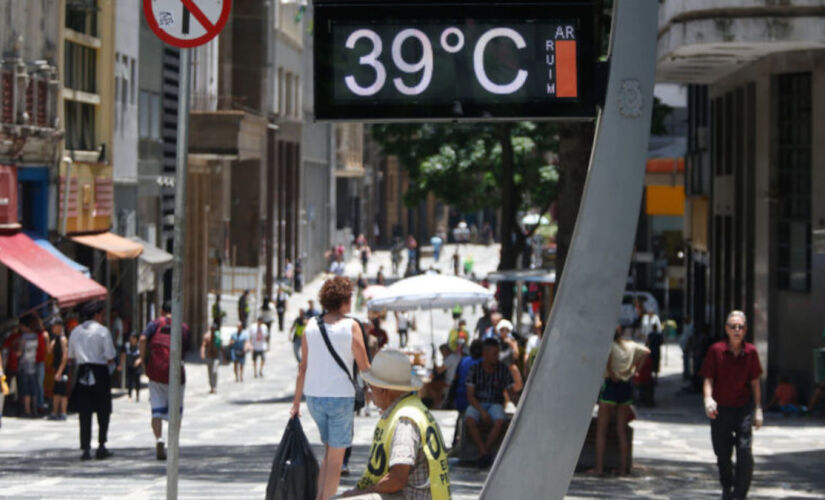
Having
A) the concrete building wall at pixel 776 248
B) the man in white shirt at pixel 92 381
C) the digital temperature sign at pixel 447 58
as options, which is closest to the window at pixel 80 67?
the concrete building wall at pixel 776 248

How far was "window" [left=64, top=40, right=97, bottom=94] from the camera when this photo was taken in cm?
3347

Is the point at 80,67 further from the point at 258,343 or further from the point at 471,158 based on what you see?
the point at 471,158

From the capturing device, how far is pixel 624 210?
8.33m

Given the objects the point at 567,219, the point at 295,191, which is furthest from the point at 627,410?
the point at 295,191

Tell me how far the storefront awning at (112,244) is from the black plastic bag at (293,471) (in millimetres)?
23239

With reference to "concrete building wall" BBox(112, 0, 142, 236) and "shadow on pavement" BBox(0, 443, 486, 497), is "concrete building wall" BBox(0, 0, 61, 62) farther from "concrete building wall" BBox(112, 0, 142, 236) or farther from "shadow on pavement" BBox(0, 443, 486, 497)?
"shadow on pavement" BBox(0, 443, 486, 497)

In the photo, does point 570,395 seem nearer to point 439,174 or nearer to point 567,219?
point 567,219

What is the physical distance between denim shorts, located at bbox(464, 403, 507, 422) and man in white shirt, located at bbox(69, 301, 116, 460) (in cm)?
369

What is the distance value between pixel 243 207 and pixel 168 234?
1782cm

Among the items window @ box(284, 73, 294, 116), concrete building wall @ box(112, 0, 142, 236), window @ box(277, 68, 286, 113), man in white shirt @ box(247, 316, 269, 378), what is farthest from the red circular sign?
window @ box(284, 73, 294, 116)

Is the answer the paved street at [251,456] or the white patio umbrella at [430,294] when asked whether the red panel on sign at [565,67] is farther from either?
the white patio umbrella at [430,294]

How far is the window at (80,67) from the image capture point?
33.5 m

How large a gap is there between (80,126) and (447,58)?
27.4m

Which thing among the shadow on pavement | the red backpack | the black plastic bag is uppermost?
the red backpack
